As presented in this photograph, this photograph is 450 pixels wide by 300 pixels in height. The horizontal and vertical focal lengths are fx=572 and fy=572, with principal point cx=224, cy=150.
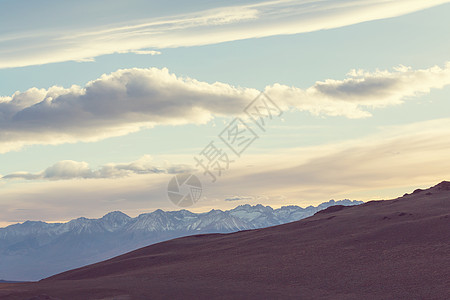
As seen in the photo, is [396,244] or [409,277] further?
[396,244]

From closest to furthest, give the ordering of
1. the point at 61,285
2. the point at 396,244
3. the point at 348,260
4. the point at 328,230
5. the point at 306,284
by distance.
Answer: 1. the point at 306,284
2. the point at 61,285
3. the point at 348,260
4. the point at 396,244
5. the point at 328,230

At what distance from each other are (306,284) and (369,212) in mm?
44406

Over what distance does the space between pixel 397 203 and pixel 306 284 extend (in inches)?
2157

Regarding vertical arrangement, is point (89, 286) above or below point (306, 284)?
above

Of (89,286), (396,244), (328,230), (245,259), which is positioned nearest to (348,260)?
(396,244)

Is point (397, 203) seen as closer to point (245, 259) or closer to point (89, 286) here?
point (245, 259)

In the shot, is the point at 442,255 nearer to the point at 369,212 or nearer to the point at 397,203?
the point at 369,212

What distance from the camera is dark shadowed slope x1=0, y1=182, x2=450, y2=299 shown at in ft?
172

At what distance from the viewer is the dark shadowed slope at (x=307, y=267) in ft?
172

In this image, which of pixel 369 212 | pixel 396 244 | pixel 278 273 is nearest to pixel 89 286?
pixel 278 273

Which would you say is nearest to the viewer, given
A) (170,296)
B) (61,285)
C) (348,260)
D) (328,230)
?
(170,296)

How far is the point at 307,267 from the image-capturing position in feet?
206

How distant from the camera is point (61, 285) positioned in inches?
2359

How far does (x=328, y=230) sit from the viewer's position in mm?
85125
